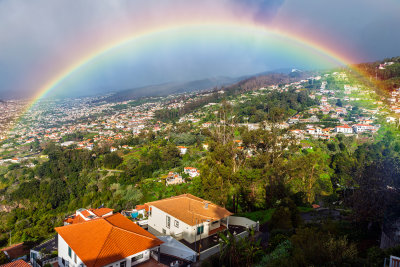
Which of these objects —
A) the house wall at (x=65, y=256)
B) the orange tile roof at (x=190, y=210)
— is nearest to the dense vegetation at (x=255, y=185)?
the orange tile roof at (x=190, y=210)

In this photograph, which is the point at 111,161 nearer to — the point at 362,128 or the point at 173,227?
the point at 173,227

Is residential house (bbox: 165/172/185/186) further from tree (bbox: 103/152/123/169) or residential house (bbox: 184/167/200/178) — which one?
tree (bbox: 103/152/123/169)

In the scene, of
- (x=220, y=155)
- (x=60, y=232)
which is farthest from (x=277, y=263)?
(x=220, y=155)

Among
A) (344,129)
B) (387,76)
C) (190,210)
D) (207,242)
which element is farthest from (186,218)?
(387,76)

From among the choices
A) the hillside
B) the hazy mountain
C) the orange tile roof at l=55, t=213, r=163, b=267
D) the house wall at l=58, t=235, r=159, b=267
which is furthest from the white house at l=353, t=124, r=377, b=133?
the hazy mountain

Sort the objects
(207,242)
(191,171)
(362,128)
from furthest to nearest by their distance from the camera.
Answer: (362,128)
(191,171)
(207,242)

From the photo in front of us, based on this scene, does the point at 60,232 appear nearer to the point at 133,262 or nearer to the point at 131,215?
the point at 133,262
